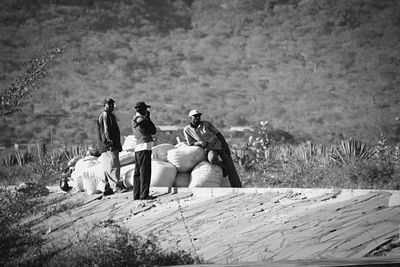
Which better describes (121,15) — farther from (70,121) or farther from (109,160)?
(109,160)

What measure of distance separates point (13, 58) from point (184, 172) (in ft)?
243

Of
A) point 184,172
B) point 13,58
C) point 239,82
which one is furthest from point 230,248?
point 13,58

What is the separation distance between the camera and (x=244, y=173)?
75.6 feet

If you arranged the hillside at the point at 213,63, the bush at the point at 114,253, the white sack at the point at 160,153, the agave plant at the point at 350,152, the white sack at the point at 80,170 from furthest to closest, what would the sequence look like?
the hillside at the point at 213,63, the agave plant at the point at 350,152, the white sack at the point at 80,170, the white sack at the point at 160,153, the bush at the point at 114,253

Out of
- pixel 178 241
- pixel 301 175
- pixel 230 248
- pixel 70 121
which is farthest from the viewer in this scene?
pixel 70 121

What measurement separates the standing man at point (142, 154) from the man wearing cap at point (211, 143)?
119 cm

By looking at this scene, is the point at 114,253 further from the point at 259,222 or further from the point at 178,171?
the point at 178,171

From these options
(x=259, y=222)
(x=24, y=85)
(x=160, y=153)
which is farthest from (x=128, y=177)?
(x=24, y=85)

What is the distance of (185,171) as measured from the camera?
47.8 feet

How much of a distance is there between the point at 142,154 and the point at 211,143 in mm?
1634

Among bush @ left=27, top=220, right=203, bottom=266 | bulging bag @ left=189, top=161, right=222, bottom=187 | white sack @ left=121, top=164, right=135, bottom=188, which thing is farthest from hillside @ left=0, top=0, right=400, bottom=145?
bush @ left=27, top=220, right=203, bottom=266

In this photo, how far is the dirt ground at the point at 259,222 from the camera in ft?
27.5

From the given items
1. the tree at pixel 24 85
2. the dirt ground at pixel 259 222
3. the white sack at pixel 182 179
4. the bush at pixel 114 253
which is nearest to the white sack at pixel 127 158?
the white sack at pixel 182 179

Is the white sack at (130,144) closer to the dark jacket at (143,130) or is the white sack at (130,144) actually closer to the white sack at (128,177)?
the white sack at (128,177)
